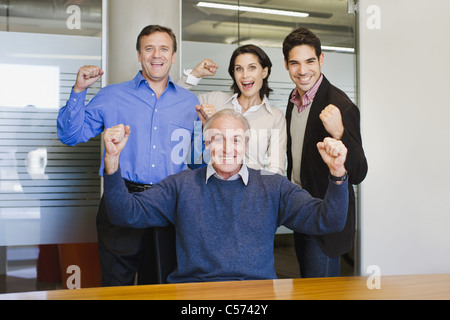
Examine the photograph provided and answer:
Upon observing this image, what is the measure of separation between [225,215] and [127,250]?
28.3 inches

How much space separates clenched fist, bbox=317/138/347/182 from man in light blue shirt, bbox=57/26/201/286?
Result: 910 millimetres

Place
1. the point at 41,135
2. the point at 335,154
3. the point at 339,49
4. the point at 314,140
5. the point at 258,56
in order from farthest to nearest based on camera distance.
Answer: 1. the point at 339,49
2. the point at 41,135
3. the point at 258,56
4. the point at 314,140
5. the point at 335,154

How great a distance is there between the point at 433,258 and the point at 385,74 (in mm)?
1443

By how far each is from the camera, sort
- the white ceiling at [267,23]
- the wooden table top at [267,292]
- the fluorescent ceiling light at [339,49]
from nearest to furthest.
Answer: the wooden table top at [267,292] < the white ceiling at [267,23] < the fluorescent ceiling light at [339,49]

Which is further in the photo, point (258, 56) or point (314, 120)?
point (258, 56)

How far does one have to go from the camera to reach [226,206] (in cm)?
197

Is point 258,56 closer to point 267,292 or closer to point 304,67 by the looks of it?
point 304,67

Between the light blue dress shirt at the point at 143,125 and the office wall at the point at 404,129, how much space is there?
5.66 ft

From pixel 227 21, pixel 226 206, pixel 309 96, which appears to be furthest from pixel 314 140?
pixel 227 21

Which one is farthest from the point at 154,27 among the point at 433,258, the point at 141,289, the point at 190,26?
the point at 433,258

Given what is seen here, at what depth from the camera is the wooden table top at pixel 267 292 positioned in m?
1.29

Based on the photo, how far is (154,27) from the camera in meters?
2.54
